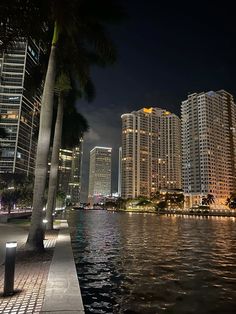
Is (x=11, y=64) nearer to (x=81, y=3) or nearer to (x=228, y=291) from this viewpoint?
(x=81, y=3)

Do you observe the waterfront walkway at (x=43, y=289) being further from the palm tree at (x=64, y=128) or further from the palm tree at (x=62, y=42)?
the palm tree at (x=64, y=128)

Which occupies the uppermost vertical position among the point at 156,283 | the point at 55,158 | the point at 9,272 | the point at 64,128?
the point at 64,128

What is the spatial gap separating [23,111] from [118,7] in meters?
171

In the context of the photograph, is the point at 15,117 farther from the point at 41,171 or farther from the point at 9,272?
the point at 9,272

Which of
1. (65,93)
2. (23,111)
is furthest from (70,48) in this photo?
(23,111)

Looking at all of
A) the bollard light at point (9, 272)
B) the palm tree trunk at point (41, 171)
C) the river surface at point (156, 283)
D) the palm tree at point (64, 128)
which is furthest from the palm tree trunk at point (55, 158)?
the bollard light at point (9, 272)

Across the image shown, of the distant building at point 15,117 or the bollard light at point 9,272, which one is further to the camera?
the distant building at point 15,117

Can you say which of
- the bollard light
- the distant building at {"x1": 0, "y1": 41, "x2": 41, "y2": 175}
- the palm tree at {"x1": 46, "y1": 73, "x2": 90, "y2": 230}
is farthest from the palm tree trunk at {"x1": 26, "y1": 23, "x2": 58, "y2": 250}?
the distant building at {"x1": 0, "y1": 41, "x2": 41, "y2": 175}

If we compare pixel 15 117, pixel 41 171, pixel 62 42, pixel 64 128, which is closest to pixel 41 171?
pixel 41 171

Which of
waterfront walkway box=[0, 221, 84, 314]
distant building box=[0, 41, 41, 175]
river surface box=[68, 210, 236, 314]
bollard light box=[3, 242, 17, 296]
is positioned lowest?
river surface box=[68, 210, 236, 314]

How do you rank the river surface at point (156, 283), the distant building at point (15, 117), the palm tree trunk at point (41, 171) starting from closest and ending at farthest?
the river surface at point (156, 283)
the palm tree trunk at point (41, 171)
the distant building at point (15, 117)

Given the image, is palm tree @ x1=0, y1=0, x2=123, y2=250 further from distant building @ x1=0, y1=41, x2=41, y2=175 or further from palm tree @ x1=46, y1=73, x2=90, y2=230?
distant building @ x1=0, y1=41, x2=41, y2=175

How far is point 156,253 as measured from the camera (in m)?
18.0

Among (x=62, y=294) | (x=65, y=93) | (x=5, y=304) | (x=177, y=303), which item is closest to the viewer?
(x=5, y=304)
